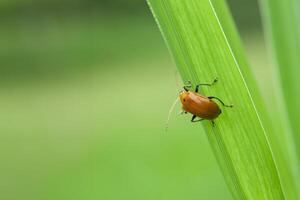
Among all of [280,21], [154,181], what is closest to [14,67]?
[154,181]

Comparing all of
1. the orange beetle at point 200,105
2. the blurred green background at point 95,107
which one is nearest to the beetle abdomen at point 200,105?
the orange beetle at point 200,105

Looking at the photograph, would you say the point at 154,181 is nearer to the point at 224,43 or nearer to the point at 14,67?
the point at 14,67

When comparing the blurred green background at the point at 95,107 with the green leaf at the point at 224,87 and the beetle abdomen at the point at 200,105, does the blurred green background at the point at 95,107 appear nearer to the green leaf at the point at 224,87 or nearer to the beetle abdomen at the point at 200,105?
the beetle abdomen at the point at 200,105

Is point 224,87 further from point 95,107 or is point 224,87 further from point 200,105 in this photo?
point 95,107

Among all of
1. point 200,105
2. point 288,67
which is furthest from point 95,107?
point 288,67

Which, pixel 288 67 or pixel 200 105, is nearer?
pixel 288 67

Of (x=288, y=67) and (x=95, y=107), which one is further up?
(x=288, y=67)
